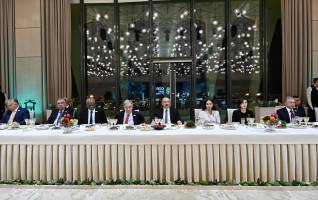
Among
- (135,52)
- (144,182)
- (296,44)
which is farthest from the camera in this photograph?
(135,52)

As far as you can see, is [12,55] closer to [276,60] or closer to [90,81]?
[90,81]

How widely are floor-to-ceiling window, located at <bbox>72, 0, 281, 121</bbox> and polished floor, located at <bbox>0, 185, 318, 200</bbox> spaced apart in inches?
202

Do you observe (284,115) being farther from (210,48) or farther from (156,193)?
(210,48)

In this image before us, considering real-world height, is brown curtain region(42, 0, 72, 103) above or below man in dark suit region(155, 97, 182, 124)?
above

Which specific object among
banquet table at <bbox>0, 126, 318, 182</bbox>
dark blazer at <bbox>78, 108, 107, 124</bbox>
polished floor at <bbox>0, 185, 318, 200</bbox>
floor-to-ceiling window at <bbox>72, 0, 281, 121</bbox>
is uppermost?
floor-to-ceiling window at <bbox>72, 0, 281, 121</bbox>

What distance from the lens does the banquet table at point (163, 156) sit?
3129 mm

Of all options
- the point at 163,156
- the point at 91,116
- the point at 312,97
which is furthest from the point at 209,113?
the point at 312,97

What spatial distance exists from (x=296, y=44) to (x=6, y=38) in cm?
731

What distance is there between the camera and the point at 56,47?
24.4 feet

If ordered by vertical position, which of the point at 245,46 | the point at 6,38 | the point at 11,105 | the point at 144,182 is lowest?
the point at 144,182

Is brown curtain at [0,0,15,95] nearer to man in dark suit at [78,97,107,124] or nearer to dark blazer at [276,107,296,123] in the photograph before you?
man in dark suit at [78,97,107,124]

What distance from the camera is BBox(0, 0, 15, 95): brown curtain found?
7.48 m

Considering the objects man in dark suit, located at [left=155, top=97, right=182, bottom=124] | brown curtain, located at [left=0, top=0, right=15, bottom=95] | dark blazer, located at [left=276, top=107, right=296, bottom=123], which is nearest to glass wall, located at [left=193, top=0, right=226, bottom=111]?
man in dark suit, located at [left=155, top=97, right=182, bottom=124]

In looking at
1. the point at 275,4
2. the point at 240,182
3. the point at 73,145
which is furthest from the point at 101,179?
the point at 275,4
